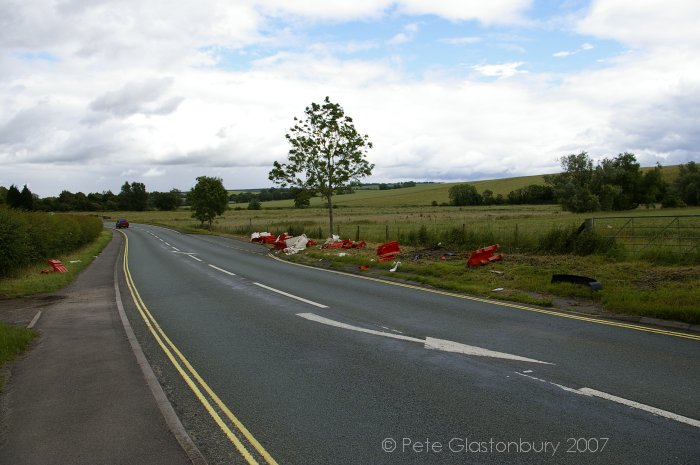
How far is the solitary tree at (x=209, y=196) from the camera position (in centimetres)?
6278

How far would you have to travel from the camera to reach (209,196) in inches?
2454

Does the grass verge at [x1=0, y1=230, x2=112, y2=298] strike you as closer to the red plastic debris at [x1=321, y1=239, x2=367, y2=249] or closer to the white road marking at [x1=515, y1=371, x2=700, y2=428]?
the red plastic debris at [x1=321, y1=239, x2=367, y2=249]

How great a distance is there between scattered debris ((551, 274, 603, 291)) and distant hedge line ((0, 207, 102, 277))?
18.5 metres

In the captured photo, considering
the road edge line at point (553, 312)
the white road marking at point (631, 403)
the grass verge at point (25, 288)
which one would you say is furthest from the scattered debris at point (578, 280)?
the grass verge at point (25, 288)

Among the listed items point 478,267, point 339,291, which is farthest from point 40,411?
point 478,267

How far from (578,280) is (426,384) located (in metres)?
7.77

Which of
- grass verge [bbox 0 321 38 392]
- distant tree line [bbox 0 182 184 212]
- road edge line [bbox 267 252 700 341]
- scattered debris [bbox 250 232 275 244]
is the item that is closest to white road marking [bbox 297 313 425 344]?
road edge line [bbox 267 252 700 341]

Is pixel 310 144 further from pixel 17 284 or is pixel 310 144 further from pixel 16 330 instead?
pixel 16 330

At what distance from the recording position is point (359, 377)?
6.49 meters

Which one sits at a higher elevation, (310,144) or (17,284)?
(310,144)

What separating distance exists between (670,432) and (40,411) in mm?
6673

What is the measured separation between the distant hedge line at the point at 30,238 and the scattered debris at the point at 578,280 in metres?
18.5

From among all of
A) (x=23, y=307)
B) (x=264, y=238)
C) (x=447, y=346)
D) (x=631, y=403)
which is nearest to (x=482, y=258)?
(x=447, y=346)

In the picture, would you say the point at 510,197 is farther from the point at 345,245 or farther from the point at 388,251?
the point at 388,251
